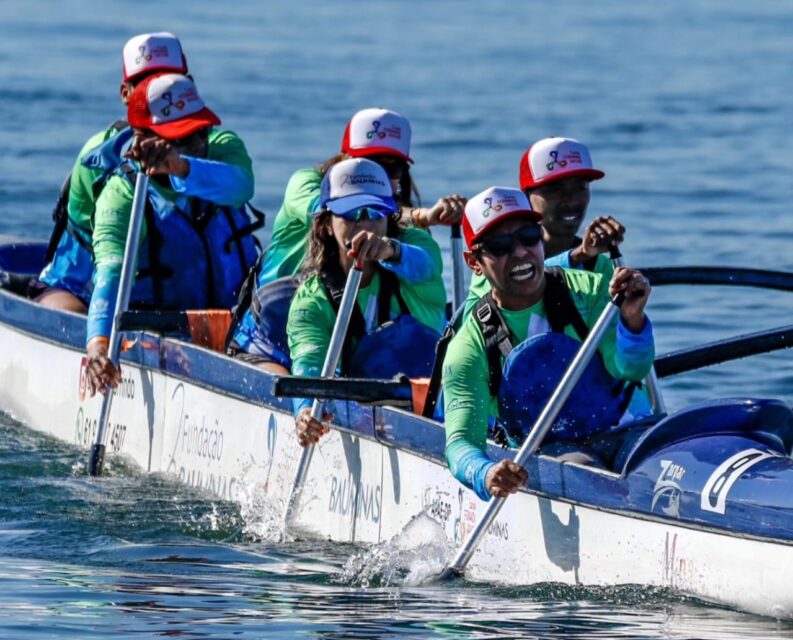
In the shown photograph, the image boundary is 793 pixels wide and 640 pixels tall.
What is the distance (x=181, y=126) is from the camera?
11125 millimetres

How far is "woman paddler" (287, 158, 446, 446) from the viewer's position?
30.6 ft

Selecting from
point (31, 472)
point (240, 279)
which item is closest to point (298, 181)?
point (240, 279)

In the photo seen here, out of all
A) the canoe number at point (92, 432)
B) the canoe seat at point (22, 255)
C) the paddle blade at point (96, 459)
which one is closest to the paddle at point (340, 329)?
the paddle blade at point (96, 459)

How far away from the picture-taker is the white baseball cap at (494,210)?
802cm

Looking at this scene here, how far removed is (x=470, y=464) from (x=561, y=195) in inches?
83.6

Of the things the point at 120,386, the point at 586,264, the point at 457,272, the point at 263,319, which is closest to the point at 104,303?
the point at 120,386

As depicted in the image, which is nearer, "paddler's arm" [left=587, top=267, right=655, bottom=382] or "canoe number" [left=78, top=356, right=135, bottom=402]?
"paddler's arm" [left=587, top=267, right=655, bottom=382]

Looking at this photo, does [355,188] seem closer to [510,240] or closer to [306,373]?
[306,373]

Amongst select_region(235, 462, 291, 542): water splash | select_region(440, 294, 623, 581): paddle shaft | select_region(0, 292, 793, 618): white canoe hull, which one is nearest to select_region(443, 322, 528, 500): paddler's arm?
select_region(440, 294, 623, 581): paddle shaft

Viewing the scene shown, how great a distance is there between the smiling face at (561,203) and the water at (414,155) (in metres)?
1.86

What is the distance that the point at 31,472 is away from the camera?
11.3m

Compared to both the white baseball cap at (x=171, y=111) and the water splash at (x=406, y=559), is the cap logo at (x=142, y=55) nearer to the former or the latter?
the white baseball cap at (x=171, y=111)

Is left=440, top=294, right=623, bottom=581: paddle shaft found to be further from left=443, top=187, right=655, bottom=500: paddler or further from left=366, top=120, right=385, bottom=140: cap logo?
left=366, top=120, right=385, bottom=140: cap logo

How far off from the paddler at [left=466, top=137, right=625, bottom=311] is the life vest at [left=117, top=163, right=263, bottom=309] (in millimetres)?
2530
